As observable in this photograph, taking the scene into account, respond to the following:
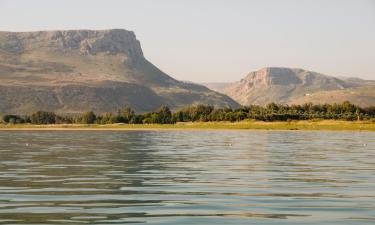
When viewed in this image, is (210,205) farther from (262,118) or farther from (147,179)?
(262,118)

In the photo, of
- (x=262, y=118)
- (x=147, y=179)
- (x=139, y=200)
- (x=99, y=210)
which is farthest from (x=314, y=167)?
(x=262, y=118)

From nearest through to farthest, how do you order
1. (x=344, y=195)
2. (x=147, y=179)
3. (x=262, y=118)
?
(x=344, y=195)
(x=147, y=179)
(x=262, y=118)

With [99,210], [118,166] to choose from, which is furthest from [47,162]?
[99,210]

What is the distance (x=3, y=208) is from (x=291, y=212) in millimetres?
10009

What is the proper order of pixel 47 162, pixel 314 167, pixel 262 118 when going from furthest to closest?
pixel 262 118 < pixel 47 162 < pixel 314 167

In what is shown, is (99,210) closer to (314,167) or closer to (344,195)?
(344,195)

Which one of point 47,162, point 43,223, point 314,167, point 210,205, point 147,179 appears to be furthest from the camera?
A: point 47,162

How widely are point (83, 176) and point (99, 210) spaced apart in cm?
1278

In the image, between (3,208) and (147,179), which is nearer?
(3,208)

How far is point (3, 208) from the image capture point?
2255 centimetres

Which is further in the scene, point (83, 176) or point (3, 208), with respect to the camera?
point (83, 176)

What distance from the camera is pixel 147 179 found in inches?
1324

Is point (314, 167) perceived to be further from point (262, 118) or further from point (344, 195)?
point (262, 118)

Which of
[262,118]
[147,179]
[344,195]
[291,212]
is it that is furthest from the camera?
[262,118]
